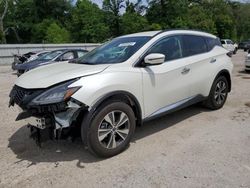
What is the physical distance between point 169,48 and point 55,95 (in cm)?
217

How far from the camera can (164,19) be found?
44.3m

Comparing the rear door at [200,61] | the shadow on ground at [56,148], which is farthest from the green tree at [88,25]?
the shadow on ground at [56,148]

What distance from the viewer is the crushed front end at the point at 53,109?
334 cm

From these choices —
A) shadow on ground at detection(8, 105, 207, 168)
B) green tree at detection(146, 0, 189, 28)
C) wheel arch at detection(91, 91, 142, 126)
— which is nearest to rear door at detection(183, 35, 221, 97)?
shadow on ground at detection(8, 105, 207, 168)

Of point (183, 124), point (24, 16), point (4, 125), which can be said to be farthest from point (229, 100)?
point (24, 16)

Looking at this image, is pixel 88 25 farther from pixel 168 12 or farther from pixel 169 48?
pixel 169 48

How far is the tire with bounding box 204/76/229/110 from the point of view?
18.1 feet

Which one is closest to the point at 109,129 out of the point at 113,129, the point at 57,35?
the point at 113,129

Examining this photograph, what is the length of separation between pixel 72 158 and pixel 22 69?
29.3ft

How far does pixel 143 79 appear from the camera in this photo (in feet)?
13.1

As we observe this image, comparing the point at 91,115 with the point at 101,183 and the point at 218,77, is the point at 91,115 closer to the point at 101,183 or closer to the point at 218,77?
the point at 101,183

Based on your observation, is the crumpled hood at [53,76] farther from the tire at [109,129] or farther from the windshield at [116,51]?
the tire at [109,129]

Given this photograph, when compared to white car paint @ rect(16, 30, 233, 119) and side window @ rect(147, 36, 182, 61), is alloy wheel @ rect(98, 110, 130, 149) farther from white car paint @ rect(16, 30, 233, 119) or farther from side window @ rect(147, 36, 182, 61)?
side window @ rect(147, 36, 182, 61)

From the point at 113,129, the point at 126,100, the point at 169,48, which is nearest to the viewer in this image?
the point at 113,129
